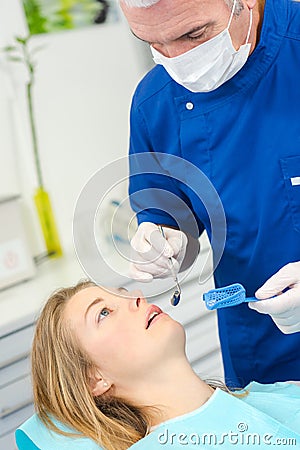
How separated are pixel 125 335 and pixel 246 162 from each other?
43cm

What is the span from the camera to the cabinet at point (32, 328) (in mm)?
2068

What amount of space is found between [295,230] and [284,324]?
0.63 ft

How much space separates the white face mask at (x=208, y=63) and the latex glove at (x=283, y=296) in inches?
15.1

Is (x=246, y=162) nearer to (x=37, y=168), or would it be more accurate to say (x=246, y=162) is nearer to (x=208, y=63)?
(x=208, y=63)

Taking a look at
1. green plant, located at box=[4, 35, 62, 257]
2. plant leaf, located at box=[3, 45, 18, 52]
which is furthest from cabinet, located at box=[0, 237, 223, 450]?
plant leaf, located at box=[3, 45, 18, 52]

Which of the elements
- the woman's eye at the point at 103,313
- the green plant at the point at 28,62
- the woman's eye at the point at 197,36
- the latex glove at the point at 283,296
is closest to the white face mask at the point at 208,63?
the woman's eye at the point at 197,36

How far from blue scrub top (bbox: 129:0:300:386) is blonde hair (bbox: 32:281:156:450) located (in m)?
0.30

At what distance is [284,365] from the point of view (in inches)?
61.6

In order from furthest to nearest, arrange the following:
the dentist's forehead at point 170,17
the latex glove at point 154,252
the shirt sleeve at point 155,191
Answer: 1. the shirt sleeve at point 155,191
2. the latex glove at point 154,252
3. the dentist's forehead at point 170,17

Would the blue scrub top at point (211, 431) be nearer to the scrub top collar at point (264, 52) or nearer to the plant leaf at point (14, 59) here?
the scrub top collar at point (264, 52)

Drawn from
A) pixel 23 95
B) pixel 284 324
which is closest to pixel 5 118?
pixel 23 95

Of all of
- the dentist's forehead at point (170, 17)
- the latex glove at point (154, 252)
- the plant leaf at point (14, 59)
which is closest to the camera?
the dentist's forehead at point (170, 17)

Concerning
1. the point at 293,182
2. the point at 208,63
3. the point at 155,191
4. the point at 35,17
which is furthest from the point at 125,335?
the point at 35,17

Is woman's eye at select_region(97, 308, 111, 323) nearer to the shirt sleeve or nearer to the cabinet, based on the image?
the shirt sleeve
